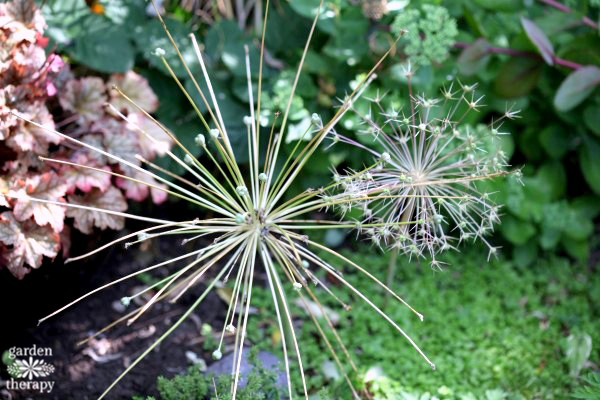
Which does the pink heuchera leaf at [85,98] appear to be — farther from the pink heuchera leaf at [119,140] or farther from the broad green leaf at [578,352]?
the broad green leaf at [578,352]

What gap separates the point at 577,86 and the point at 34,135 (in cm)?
259

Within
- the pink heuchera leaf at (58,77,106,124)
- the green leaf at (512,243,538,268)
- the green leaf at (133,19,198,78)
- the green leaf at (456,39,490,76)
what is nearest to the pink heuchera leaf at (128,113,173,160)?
the pink heuchera leaf at (58,77,106,124)

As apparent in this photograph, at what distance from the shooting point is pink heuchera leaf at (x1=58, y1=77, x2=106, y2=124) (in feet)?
8.83

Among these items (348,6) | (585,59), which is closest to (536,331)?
(585,59)

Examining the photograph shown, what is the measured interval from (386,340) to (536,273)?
1.27 meters

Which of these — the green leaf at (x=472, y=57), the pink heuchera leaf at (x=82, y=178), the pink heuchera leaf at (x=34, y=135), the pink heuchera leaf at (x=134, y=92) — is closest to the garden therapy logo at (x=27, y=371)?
the pink heuchera leaf at (x=82, y=178)

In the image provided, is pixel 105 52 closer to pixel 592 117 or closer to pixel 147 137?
pixel 147 137

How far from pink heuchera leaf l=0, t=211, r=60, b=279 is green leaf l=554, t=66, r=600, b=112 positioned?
2.51 m

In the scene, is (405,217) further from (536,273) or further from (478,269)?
(536,273)

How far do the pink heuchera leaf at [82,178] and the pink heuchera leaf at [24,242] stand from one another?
8.7 inches

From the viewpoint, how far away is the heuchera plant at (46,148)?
231 centimetres

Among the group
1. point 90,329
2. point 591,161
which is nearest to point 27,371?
point 90,329

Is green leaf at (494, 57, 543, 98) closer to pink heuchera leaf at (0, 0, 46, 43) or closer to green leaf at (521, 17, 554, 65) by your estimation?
green leaf at (521, 17, 554, 65)

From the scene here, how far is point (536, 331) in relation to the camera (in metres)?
3.12
